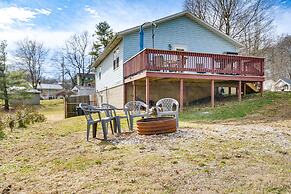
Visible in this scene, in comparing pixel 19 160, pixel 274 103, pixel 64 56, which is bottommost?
pixel 19 160

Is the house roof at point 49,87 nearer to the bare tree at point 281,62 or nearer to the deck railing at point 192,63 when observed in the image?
the bare tree at point 281,62

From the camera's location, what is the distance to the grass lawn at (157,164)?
3.24 meters

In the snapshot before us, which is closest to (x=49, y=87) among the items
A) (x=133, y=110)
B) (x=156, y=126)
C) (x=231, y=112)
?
(x=231, y=112)

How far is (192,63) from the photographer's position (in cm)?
1203

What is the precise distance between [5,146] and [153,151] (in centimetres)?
396

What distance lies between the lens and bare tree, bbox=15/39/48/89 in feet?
159

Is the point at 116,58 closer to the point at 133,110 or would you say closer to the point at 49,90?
the point at 133,110

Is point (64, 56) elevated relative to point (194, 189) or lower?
elevated

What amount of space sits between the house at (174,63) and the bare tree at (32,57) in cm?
3506

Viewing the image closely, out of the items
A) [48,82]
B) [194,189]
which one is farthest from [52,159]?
[48,82]

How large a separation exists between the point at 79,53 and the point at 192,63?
129 feet

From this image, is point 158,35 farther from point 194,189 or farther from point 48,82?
point 48,82

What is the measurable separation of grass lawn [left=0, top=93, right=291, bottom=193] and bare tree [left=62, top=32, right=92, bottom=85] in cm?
4213

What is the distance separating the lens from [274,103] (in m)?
11.7
